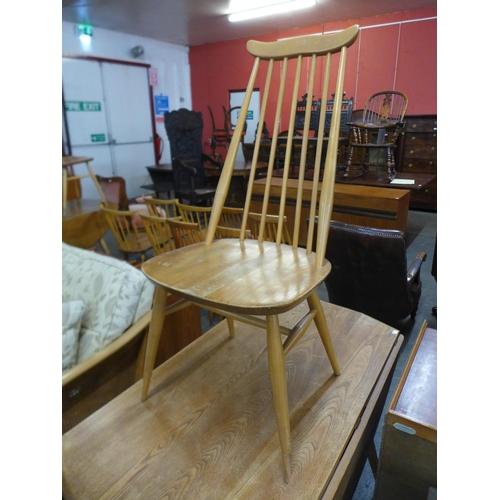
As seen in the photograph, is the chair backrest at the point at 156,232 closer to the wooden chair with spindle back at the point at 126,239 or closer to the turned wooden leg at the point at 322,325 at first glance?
the wooden chair with spindle back at the point at 126,239

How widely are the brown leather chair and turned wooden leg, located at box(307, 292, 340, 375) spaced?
0.62m

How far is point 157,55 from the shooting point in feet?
18.0

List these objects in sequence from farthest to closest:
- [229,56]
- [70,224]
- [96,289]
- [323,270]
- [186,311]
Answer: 1. [229,56]
2. [70,224]
3. [186,311]
4. [96,289]
5. [323,270]

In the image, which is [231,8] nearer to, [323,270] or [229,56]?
[229,56]

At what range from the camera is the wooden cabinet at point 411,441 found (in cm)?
73

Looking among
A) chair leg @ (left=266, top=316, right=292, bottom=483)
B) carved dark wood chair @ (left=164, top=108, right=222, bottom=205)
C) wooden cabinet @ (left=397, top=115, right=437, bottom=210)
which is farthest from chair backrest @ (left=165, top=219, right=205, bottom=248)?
carved dark wood chair @ (left=164, top=108, right=222, bottom=205)

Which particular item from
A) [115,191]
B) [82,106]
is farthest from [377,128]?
[82,106]

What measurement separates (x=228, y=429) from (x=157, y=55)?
5.95m

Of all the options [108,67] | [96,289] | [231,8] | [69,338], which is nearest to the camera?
[69,338]
